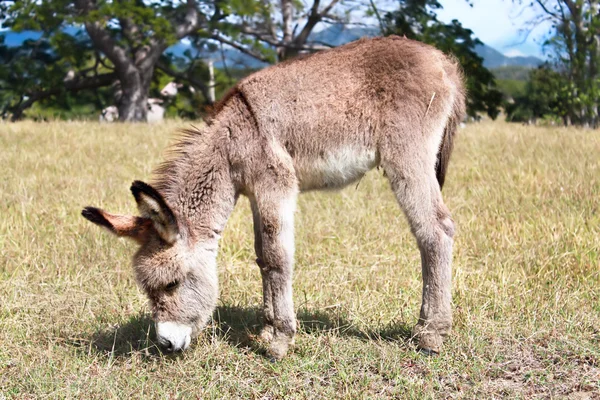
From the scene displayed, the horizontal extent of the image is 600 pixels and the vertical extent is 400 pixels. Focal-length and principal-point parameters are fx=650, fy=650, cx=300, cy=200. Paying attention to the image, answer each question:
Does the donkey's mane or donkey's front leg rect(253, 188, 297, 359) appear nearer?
donkey's front leg rect(253, 188, 297, 359)

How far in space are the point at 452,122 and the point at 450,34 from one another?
1513cm

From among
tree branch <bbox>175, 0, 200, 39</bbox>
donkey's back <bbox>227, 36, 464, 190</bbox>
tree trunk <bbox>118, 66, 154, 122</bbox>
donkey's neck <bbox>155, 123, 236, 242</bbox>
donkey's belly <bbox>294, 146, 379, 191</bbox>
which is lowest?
tree trunk <bbox>118, 66, 154, 122</bbox>

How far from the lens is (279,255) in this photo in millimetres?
4293

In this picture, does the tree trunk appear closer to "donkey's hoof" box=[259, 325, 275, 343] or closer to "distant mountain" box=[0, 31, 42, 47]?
"distant mountain" box=[0, 31, 42, 47]

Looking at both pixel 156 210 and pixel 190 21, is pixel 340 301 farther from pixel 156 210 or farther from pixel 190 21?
pixel 190 21

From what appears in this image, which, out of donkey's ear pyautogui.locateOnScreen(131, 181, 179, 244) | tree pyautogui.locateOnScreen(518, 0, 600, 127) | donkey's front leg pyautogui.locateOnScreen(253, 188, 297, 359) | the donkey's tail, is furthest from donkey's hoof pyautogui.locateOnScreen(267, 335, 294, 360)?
tree pyautogui.locateOnScreen(518, 0, 600, 127)

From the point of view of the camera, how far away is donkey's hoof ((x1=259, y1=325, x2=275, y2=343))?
4655 millimetres

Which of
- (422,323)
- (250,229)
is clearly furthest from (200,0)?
(422,323)

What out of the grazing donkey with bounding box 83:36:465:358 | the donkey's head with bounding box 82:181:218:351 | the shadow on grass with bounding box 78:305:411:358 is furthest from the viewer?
the shadow on grass with bounding box 78:305:411:358

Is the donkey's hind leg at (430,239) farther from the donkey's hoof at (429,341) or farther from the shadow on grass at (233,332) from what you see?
the shadow on grass at (233,332)

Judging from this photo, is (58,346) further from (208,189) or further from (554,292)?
(554,292)

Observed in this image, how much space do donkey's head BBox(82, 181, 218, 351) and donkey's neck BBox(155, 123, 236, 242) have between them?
161mm

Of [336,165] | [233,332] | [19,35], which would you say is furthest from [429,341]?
[19,35]

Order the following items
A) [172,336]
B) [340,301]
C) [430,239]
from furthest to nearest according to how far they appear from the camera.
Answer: [340,301] → [430,239] → [172,336]
